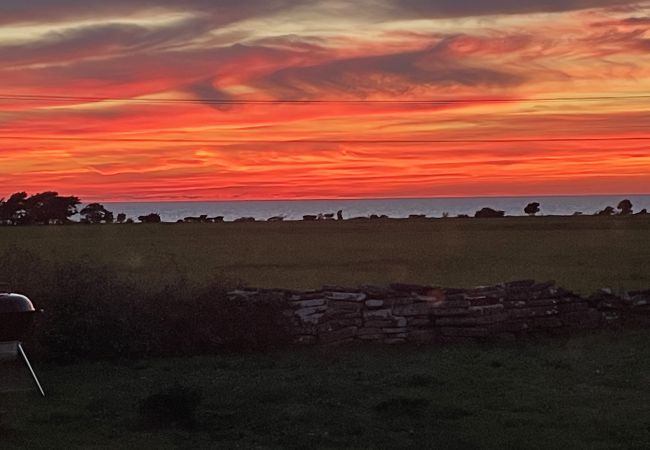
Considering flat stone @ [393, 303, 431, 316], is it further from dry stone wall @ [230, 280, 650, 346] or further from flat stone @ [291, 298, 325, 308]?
flat stone @ [291, 298, 325, 308]

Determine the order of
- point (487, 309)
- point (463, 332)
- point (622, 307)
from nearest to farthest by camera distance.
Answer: point (463, 332) < point (487, 309) < point (622, 307)

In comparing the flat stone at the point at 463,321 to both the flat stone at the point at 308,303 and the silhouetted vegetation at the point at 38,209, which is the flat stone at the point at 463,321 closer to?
the flat stone at the point at 308,303

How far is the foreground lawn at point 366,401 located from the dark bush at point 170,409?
15 centimetres

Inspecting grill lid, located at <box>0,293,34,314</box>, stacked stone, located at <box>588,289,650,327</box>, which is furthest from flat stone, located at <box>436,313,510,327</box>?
grill lid, located at <box>0,293,34,314</box>

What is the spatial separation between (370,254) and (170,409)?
37701 millimetres

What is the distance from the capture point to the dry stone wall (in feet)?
55.5

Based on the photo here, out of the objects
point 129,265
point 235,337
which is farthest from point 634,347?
point 129,265

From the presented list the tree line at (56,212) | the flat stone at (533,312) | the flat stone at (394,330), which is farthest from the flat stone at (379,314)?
the tree line at (56,212)

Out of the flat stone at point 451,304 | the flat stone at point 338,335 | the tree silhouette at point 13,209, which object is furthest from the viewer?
the tree silhouette at point 13,209

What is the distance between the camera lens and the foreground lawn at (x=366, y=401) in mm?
10523

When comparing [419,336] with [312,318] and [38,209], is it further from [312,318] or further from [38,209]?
[38,209]

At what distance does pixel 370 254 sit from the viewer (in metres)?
48.8

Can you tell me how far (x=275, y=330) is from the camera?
Result: 16.8m

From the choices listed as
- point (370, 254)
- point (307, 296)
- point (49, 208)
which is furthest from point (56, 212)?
point (307, 296)
